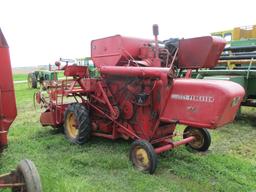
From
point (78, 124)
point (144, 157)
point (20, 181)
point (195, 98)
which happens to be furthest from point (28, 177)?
point (78, 124)

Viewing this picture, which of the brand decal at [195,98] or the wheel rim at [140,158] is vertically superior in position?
the brand decal at [195,98]

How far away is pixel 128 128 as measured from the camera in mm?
5027

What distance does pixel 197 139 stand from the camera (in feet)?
17.0

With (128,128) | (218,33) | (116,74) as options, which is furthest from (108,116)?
(218,33)

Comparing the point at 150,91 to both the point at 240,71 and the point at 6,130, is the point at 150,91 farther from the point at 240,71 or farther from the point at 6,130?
the point at 240,71

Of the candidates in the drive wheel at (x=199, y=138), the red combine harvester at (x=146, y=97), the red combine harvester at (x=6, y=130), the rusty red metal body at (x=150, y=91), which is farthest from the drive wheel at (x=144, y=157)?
the red combine harvester at (x=6, y=130)

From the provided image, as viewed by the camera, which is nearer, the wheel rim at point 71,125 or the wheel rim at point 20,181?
the wheel rim at point 20,181

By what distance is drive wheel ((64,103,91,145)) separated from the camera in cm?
538

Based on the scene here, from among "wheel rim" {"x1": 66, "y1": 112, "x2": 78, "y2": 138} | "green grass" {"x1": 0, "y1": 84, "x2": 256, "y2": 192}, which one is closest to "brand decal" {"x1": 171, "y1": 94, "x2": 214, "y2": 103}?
"green grass" {"x1": 0, "y1": 84, "x2": 256, "y2": 192}

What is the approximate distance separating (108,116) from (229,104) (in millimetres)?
2230

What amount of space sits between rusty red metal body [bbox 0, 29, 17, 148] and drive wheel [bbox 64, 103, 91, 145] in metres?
2.14

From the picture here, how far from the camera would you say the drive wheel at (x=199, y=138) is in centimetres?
503

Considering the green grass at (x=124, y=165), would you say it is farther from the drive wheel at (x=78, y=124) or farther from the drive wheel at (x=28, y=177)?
the drive wheel at (x=28, y=177)

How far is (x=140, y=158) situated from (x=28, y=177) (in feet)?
6.17
